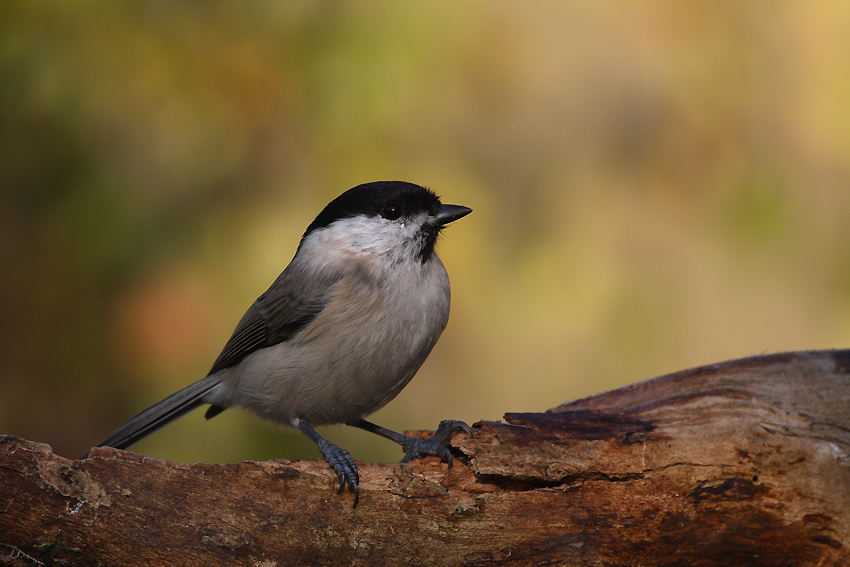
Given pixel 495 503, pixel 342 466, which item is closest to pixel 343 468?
pixel 342 466

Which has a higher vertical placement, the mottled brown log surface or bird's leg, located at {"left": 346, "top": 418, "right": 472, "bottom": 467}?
bird's leg, located at {"left": 346, "top": 418, "right": 472, "bottom": 467}

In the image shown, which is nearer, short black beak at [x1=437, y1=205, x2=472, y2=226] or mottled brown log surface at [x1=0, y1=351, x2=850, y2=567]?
mottled brown log surface at [x1=0, y1=351, x2=850, y2=567]

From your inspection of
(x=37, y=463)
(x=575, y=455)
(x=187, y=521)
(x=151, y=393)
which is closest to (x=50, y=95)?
(x=151, y=393)

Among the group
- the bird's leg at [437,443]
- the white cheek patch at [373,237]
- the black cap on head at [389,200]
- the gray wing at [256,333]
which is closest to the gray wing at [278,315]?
the gray wing at [256,333]

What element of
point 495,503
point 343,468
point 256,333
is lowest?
point 495,503

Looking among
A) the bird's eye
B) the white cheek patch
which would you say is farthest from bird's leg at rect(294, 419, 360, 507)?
the bird's eye

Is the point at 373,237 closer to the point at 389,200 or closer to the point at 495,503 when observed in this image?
the point at 389,200

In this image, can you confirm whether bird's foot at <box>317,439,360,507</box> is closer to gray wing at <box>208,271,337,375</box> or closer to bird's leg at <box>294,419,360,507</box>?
bird's leg at <box>294,419,360,507</box>

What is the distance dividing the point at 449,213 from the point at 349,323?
19.9 inches

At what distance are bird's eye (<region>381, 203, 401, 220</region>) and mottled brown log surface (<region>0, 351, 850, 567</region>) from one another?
29.0 inches

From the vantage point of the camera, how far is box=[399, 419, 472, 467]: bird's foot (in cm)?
197

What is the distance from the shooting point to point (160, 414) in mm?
2451

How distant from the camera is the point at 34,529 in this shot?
163 centimetres

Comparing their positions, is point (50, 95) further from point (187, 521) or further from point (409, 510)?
point (409, 510)
